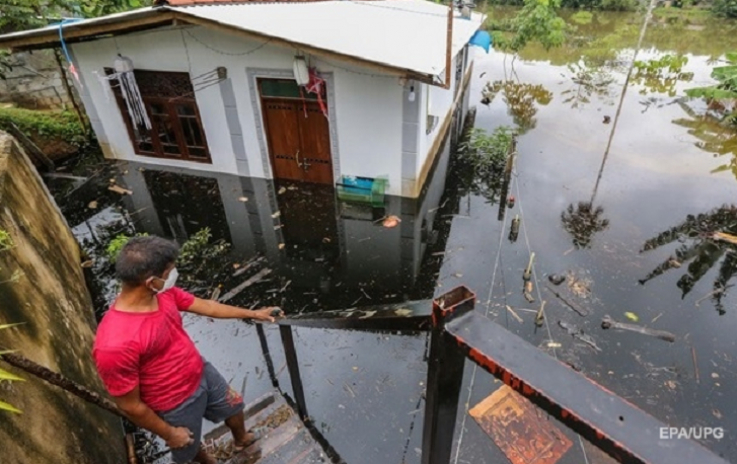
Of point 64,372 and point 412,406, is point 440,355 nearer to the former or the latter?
point 64,372

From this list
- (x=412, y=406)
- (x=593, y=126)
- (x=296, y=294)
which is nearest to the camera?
(x=412, y=406)

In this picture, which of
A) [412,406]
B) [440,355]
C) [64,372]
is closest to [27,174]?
[64,372]

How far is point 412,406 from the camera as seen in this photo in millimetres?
4566

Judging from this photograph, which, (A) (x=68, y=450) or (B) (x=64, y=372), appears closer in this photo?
(A) (x=68, y=450)

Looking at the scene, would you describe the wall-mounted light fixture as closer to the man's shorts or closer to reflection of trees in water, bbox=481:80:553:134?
the man's shorts

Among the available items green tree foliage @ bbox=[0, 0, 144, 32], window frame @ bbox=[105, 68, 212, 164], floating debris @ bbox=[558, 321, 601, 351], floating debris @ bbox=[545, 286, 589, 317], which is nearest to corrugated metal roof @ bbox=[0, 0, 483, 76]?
window frame @ bbox=[105, 68, 212, 164]

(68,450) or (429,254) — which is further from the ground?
(68,450)

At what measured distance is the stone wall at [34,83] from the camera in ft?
39.2

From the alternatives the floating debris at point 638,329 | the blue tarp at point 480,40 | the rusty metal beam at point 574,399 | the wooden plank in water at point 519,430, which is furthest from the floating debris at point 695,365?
the blue tarp at point 480,40

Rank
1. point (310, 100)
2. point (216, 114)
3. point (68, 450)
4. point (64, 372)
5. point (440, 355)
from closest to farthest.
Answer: point (440, 355) < point (68, 450) < point (64, 372) < point (310, 100) < point (216, 114)

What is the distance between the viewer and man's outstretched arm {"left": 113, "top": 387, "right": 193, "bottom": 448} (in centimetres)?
231

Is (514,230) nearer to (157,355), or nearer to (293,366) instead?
(293,366)

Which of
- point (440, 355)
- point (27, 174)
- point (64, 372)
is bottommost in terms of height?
point (64, 372)

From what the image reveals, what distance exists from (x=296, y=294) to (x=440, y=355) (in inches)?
221
